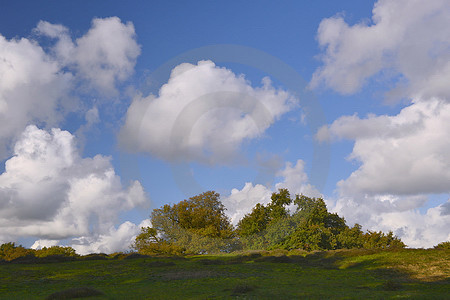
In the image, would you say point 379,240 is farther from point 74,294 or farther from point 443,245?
point 74,294

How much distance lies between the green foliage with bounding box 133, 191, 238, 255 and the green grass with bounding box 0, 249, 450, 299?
33350 mm

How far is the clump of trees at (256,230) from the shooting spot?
8588 cm

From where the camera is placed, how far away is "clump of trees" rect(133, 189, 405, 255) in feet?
282

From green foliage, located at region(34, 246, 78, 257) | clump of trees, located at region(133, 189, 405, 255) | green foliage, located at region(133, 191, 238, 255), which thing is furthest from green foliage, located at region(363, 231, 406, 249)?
green foliage, located at region(34, 246, 78, 257)

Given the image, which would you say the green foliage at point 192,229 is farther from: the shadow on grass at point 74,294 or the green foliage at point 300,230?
the shadow on grass at point 74,294

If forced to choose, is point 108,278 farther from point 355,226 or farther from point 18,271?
point 355,226

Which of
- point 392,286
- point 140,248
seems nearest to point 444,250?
point 392,286

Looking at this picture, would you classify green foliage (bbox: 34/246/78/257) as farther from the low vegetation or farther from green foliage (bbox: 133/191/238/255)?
green foliage (bbox: 133/191/238/255)

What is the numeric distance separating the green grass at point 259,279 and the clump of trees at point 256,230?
32784 millimetres

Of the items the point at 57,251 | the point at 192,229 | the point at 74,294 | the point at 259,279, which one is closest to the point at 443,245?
the point at 259,279

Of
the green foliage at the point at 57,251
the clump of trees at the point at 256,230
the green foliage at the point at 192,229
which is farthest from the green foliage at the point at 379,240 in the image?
the green foliage at the point at 57,251

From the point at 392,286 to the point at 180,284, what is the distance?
1606 cm

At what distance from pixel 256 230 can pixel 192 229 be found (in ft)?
53.3

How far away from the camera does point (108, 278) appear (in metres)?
36.9
